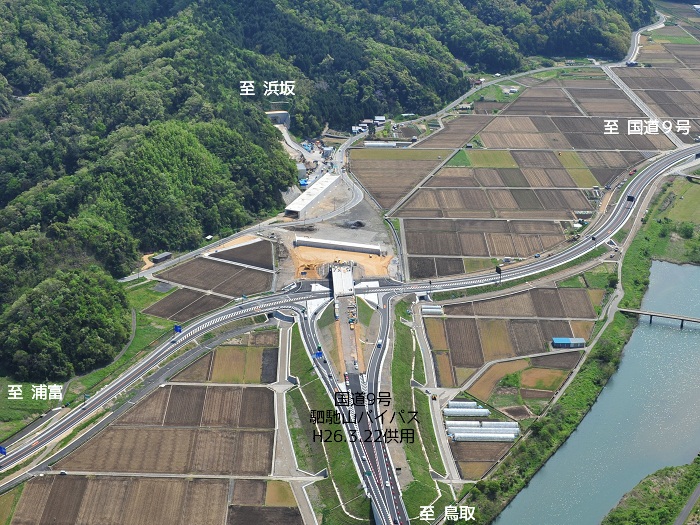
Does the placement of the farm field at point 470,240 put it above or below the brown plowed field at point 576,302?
above

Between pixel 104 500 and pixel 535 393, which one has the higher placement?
pixel 535 393

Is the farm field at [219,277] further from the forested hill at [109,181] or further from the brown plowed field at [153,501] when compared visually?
the brown plowed field at [153,501]

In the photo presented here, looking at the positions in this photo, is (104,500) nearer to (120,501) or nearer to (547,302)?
(120,501)

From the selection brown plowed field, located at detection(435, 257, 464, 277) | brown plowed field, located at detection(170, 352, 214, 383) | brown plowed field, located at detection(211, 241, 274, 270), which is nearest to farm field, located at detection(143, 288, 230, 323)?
brown plowed field, located at detection(170, 352, 214, 383)

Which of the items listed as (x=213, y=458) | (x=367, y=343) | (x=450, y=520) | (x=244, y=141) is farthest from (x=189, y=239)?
(x=450, y=520)

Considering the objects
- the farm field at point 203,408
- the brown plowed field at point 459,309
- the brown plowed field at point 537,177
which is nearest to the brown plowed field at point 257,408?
the farm field at point 203,408

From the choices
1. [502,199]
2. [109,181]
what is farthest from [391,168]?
[109,181]

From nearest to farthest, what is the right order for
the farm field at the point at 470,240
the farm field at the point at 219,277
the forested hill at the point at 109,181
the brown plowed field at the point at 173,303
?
the forested hill at the point at 109,181
the brown plowed field at the point at 173,303
the farm field at the point at 219,277
the farm field at the point at 470,240
